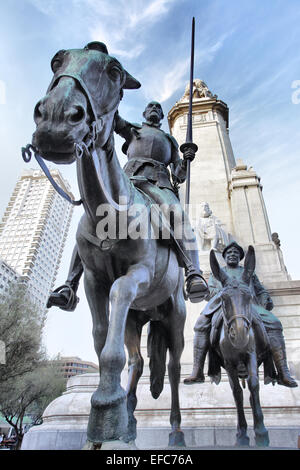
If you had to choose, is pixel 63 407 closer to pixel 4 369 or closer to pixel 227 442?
pixel 227 442

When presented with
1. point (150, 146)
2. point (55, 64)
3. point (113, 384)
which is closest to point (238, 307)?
point (113, 384)

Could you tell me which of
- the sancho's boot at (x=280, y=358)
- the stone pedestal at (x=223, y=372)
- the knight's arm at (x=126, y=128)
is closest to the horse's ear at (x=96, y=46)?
the knight's arm at (x=126, y=128)

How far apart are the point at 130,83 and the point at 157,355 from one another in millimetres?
3173

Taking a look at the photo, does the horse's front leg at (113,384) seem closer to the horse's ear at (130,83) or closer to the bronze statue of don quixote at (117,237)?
the bronze statue of don quixote at (117,237)

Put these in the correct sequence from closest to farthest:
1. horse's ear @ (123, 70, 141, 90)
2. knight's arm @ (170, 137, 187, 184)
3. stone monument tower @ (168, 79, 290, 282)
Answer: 1. horse's ear @ (123, 70, 141, 90)
2. knight's arm @ (170, 137, 187, 184)
3. stone monument tower @ (168, 79, 290, 282)

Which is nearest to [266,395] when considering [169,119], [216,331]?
[216,331]

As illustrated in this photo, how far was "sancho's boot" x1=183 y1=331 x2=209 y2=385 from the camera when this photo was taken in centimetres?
473

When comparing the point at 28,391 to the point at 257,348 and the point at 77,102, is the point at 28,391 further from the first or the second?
the point at 77,102

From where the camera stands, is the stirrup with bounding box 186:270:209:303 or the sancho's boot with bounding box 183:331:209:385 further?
the sancho's boot with bounding box 183:331:209:385

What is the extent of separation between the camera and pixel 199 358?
191 inches

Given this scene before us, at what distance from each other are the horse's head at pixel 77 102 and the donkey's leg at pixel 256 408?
3518 millimetres

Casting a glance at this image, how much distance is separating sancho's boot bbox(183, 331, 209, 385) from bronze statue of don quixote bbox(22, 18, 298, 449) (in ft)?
1.82

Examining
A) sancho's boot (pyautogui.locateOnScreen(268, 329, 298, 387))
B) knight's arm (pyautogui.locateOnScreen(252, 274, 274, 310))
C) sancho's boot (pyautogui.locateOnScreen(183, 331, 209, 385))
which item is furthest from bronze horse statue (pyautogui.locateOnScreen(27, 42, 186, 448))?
knight's arm (pyautogui.locateOnScreen(252, 274, 274, 310))

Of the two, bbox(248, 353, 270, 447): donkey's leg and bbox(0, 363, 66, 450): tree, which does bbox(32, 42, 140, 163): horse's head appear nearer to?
bbox(248, 353, 270, 447): donkey's leg
